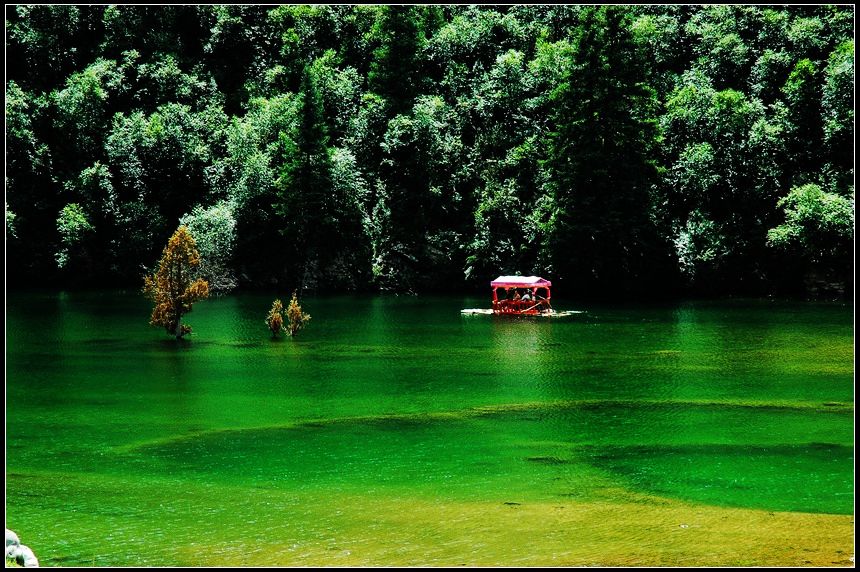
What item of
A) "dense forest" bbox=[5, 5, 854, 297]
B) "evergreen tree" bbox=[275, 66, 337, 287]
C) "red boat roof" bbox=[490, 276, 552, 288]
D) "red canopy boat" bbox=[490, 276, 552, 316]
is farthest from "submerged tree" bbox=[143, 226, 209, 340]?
"dense forest" bbox=[5, 5, 854, 297]

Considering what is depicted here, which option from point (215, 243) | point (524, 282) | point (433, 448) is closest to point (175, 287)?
point (524, 282)

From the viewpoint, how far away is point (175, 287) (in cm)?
3381

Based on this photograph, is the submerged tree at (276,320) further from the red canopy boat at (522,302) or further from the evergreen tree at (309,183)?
the evergreen tree at (309,183)

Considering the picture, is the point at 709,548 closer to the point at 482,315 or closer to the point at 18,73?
the point at 482,315

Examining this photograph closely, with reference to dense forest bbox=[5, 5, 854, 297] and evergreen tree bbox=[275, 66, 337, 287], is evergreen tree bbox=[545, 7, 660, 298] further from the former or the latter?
evergreen tree bbox=[275, 66, 337, 287]

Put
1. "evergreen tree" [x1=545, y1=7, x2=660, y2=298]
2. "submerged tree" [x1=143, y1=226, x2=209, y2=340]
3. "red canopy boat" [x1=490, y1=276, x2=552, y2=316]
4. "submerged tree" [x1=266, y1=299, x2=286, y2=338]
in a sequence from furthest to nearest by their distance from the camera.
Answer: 1. "evergreen tree" [x1=545, y1=7, x2=660, y2=298]
2. "red canopy boat" [x1=490, y1=276, x2=552, y2=316]
3. "submerged tree" [x1=266, y1=299, x2=286, y2=338]
4. "submerged tree" [x1=143, y1=226, x2=209, y2=340]

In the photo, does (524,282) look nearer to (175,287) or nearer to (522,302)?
(522,302)

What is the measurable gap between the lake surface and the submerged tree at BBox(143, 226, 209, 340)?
1.05 meters

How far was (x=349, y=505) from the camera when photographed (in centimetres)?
1415

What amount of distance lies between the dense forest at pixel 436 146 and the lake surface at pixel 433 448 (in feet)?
55.2

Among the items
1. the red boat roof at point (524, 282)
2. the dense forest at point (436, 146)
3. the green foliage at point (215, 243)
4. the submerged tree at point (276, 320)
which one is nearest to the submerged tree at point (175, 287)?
the submerged tree at point (276, 320)

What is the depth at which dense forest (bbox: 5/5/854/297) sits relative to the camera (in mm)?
50781

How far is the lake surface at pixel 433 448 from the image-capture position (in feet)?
40.9

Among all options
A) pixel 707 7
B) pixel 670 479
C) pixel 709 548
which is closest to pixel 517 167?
pixel 707 7
